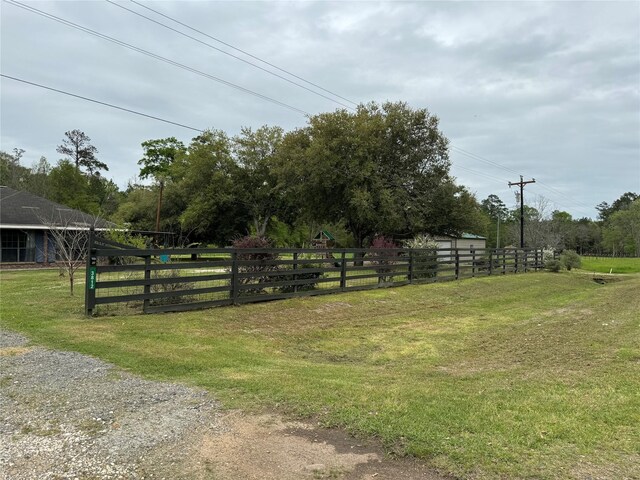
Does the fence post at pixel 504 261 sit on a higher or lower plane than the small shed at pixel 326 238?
lower

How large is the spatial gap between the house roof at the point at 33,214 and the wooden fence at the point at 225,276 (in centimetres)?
1013

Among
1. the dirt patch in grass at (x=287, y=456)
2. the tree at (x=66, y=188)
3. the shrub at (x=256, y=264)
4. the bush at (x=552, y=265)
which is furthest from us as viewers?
the tree at (x=66, y=188)

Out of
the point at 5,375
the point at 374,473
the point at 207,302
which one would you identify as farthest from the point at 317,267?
the point at 374,473

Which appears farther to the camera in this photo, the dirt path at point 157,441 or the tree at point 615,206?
the tree at point 615,206

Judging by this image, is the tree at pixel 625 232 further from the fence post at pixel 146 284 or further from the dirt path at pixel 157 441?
the dirt path at pixel 157 441

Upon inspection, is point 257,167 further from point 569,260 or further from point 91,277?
point 91,277

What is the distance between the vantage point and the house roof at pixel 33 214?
2320cm

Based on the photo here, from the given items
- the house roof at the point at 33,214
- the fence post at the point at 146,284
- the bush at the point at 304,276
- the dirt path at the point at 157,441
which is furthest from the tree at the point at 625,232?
the dirt path at the point at 157,441

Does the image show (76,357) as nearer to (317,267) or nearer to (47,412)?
(47,412)

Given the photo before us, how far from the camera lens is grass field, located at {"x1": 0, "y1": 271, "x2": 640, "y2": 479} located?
10.6ft

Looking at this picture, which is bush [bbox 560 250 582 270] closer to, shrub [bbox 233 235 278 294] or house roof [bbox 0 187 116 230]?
shrub [bbox 233 235 278 294]

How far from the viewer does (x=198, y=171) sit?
34469 mm

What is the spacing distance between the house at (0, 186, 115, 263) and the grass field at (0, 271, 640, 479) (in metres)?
13.2

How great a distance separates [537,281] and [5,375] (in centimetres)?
2036
